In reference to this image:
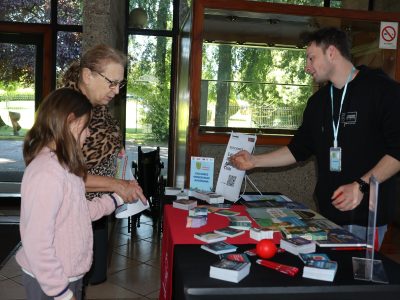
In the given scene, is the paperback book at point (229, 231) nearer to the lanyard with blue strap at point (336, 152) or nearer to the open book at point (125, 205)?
the open book at point (125, 205)

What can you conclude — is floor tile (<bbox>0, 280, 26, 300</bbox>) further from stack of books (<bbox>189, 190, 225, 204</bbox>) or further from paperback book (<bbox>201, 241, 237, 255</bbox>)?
paperback book (<bbox>201, 241, 237, 255</bbox>)

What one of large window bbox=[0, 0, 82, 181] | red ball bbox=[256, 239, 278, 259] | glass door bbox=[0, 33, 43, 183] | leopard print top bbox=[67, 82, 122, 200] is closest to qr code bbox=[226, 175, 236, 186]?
leopard print top bbox=[67, 82, 122, 200]

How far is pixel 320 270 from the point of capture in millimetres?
1362

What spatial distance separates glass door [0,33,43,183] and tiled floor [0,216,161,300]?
2159mm

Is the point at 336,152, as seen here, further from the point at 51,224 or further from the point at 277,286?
A: the point at 51,224

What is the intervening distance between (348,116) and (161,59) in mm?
4136

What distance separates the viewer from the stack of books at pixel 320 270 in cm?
136

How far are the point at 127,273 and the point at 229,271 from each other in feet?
7.50

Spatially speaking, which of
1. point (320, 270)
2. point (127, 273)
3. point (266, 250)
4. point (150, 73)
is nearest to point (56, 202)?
point (266, 250)

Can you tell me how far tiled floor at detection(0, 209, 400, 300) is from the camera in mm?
3035

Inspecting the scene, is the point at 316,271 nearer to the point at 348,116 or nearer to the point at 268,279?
the point at 268,279

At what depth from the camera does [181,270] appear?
1410mm

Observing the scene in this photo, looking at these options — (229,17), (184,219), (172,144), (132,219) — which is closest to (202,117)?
(229,17)

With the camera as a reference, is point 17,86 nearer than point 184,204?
No
